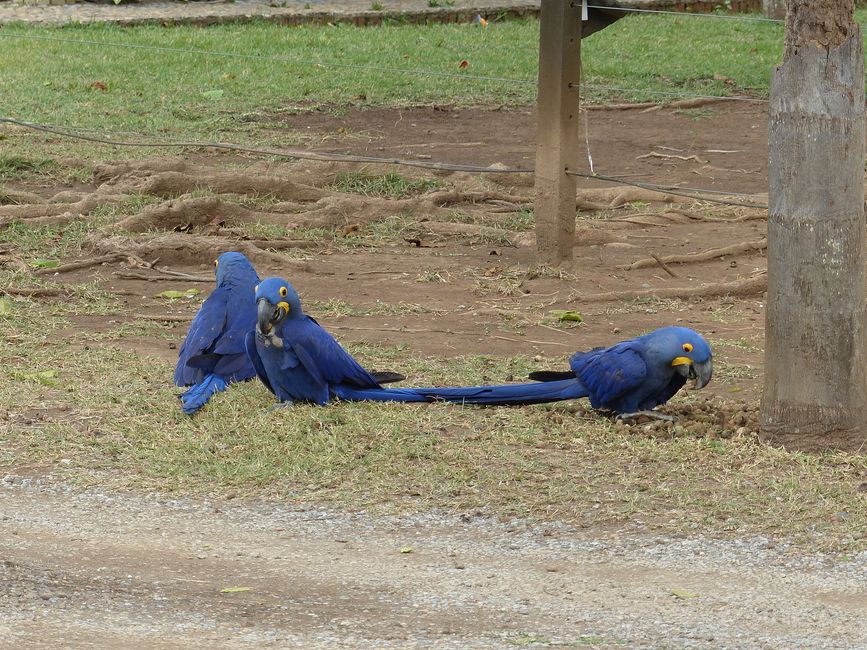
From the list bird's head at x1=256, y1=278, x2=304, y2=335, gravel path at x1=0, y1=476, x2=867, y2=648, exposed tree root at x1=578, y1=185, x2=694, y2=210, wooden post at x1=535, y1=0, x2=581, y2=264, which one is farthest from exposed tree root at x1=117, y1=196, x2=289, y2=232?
gravel path at x1=0, y1=476, x2=867, y2=648

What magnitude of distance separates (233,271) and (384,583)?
2.35 meters

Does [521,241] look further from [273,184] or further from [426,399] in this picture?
[426,399]

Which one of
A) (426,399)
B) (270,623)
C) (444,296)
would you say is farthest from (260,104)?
(270,623)

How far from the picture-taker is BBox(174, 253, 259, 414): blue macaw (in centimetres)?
556

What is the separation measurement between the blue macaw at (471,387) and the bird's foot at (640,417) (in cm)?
2

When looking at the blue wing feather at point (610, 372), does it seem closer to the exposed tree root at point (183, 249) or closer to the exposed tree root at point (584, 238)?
the exposed tree root at point (183, 249)

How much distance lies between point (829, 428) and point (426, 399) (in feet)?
5.21

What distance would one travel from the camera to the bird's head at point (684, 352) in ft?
16.4

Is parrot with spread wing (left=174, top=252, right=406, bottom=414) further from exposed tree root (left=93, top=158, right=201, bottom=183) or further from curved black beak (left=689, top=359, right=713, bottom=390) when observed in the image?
exposed tree root (left=93, top=158, right=201, bottom=183)

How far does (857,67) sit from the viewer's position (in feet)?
15.6

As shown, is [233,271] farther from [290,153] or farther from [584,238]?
[290,153]

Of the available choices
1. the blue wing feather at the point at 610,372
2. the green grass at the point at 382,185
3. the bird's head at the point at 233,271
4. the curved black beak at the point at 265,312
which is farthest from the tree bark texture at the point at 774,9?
the curved black beak at the point at 265,312

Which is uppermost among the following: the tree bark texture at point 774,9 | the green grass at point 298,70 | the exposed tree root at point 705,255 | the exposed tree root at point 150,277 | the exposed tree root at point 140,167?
the tree bark texture at point 774,9

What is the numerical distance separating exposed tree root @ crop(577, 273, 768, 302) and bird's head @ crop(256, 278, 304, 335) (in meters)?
2.55
